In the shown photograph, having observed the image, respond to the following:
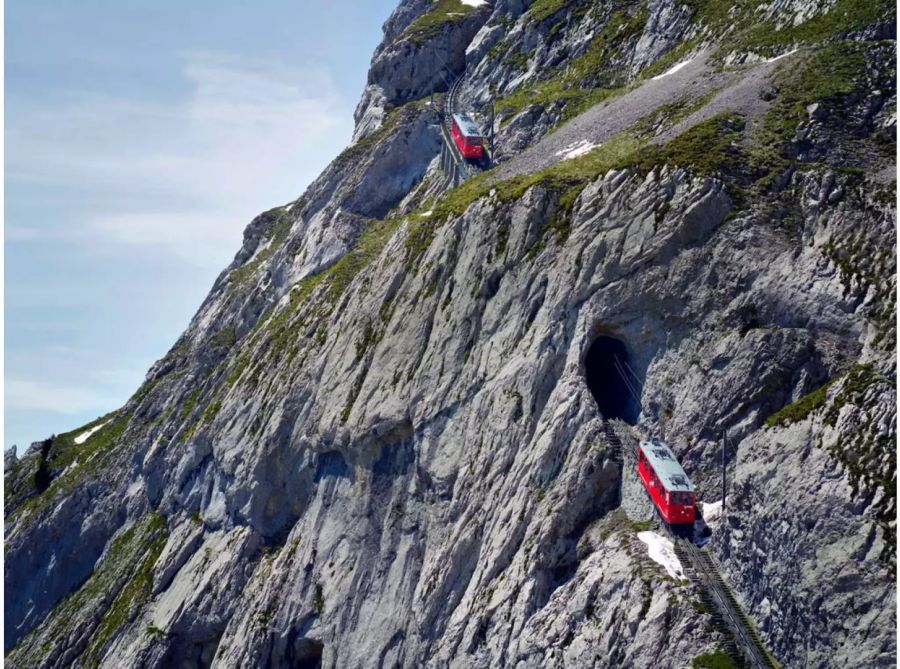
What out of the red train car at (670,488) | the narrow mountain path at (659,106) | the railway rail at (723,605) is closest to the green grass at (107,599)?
the narrow mountain path at (659,106)

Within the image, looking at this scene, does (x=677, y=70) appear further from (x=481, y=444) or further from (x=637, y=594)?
(x=637, y=594)

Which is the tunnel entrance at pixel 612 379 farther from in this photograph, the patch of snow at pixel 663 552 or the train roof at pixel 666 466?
the patch of snow at pixel 663 552

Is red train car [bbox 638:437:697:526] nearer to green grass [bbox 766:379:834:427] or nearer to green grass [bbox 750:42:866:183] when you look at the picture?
green grass [bbox 766:379:834:427]

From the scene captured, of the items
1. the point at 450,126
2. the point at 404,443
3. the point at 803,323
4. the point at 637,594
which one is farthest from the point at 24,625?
the point at 803,323

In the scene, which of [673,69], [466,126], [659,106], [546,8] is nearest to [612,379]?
[659,106]

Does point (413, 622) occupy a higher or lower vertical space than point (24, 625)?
lower

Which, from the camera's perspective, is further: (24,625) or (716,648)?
(24,625)

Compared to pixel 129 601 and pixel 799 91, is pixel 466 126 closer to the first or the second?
pixel 799 91
